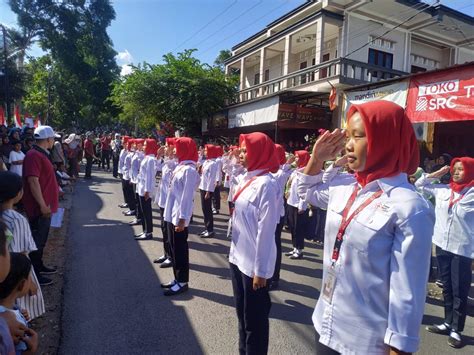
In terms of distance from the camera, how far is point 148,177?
6.79m

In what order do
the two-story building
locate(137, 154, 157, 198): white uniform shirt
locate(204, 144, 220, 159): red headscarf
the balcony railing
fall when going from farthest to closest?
the two-story building
the balcony railing
locate(204, 144, 220, 159): red headscarf
locate(137, 154, 157, 198): white uniform shirt

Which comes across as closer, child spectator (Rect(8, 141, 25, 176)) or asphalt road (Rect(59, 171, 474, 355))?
asphalt road (Rect(59, 171, 474, 355))

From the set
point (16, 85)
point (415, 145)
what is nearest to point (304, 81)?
point (415, 145)

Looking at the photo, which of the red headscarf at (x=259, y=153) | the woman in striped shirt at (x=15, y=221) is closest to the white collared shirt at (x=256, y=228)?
the red headscarf at (x=259, y=153)

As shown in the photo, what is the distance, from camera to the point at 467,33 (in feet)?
60.3

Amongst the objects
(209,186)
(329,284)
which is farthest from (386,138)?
(209,186)

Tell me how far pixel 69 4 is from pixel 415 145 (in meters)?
37.2

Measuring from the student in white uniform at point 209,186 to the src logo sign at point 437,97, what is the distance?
5.13m

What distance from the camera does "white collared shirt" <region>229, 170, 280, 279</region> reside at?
2809mm

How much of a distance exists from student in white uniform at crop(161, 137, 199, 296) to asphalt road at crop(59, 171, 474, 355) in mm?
197

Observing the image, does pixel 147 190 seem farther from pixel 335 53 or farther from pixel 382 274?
pixel 335 53

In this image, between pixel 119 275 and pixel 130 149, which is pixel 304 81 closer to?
pixel 130 149

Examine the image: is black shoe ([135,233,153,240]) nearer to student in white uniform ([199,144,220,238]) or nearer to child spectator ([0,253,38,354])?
student in white uniform ([199,144,220,238])

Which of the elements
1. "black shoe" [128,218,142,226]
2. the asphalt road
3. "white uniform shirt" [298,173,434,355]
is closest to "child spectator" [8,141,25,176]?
the asphalt road
